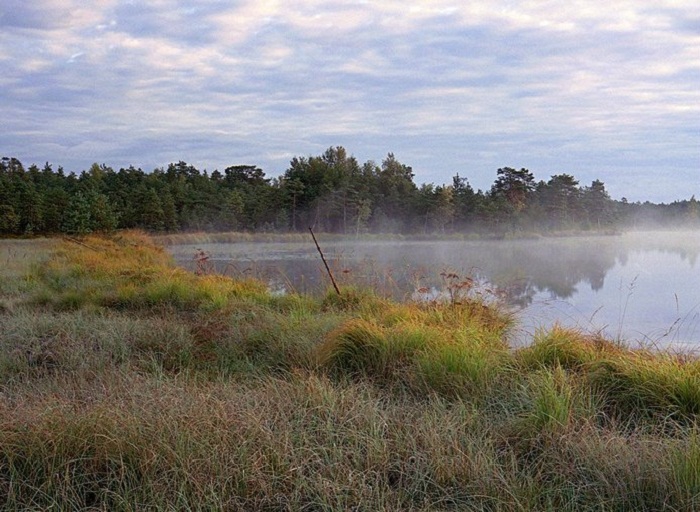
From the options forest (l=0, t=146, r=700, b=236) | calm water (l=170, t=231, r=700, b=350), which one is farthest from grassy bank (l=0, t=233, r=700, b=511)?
forest (l=0, t=146, r=700, b=236)

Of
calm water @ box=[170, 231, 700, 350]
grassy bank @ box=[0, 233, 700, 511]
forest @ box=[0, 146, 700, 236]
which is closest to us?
grassy bank @ box=[0, 233, 700, 511]

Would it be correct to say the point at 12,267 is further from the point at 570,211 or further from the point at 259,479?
the point at 570,211

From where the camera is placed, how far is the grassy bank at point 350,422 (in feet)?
8.94

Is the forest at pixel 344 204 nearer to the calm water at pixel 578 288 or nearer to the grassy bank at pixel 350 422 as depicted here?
the calm water at pixel 578 288

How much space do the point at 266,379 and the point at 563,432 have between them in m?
2.06

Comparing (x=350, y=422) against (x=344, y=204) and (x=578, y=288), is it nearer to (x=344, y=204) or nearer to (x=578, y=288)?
(x=578, y=288)

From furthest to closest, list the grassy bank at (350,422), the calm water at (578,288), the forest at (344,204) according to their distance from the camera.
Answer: the forest at (344,204) < the calm water at (578,288) < the grassy bank at (350,422)

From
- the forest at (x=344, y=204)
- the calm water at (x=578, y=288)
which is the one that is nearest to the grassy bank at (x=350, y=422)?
the calm water at (x=578, y=288)

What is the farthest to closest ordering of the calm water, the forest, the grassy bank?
the forest → the calm water → the grassy bank

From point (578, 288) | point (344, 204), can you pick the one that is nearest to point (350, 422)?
point (578, 288)

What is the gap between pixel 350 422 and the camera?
337cm

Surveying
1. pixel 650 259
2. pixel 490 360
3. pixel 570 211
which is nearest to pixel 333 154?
pixel 570 211

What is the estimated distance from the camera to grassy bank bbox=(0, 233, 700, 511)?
272 centimetres

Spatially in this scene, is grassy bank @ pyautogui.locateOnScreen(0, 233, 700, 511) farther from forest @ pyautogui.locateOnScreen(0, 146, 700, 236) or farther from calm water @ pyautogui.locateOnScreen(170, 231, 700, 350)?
forest @ pyautogui.locateOnScreen(0, 146, 700, 236)
